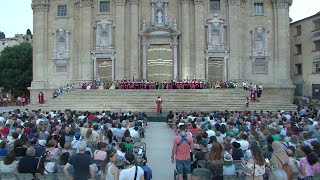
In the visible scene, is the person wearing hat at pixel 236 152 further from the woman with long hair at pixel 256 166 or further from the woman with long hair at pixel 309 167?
the woman with long hair at pixel 256 166

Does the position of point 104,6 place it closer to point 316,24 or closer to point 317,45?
point 316,24

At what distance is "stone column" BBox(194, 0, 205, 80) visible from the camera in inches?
1767

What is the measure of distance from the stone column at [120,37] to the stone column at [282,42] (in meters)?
18.0

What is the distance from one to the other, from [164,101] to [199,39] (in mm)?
11667

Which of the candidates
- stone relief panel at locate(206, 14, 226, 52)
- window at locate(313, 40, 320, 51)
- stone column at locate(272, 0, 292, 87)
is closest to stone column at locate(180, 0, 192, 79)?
stone relief panel at locate(206, 14, 226, 52)

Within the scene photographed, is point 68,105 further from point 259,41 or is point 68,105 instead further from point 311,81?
point 311,81

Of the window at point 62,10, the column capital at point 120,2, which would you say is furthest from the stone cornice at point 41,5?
the column capital at point 120,2

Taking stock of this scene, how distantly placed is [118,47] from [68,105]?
37.7 ft

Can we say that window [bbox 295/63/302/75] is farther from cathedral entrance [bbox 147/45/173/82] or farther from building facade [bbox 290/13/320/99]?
cathedral entrance [bbox 147/45/173/82]

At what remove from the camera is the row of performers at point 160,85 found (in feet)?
137

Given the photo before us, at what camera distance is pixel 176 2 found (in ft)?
152

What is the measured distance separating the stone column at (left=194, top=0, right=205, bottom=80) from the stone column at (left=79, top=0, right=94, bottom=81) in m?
12.5

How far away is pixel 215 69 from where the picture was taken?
4625 centimetres

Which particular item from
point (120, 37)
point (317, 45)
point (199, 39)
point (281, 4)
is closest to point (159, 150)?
point (199, 39)
